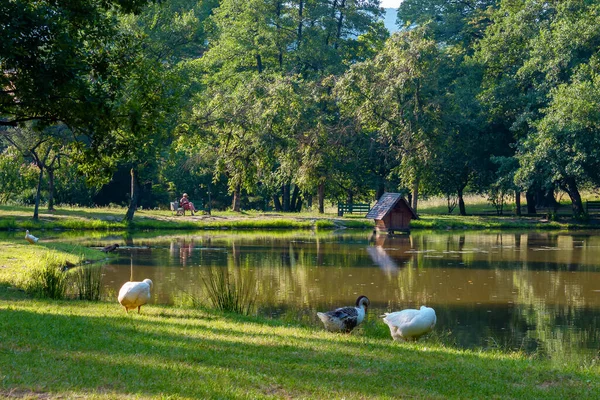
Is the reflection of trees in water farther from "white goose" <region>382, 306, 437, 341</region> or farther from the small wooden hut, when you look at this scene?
the small wooden hut

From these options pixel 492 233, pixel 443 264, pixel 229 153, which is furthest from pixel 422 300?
pixel 229 153

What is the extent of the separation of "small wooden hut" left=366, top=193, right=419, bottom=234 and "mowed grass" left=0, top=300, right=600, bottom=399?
2851 centimetres

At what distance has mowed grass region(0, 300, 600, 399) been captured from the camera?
23.8 feet

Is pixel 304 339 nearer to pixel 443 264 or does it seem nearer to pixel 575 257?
pixel 443 264

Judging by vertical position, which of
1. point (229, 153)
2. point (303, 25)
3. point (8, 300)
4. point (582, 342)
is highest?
point (303, 25)

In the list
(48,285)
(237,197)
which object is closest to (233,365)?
(48,285)

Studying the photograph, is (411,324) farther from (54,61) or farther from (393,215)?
(393,215)

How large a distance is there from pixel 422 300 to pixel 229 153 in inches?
1191

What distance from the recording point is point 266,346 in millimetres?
9711

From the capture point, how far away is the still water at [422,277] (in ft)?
50.0

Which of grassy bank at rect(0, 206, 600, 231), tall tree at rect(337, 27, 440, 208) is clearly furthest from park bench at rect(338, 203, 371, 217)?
tall tree at rect(337, 27, 440, 208)

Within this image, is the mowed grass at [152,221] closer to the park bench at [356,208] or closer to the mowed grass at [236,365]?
the park bench at [356,208]

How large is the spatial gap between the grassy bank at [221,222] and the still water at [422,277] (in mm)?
3990

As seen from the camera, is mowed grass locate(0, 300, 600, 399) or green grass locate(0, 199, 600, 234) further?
Answer: green grass locate(0, 199, 600, 234)
